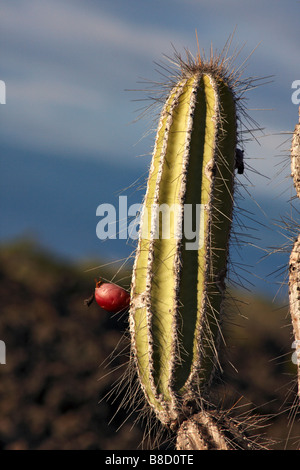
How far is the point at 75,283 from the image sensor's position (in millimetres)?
6508

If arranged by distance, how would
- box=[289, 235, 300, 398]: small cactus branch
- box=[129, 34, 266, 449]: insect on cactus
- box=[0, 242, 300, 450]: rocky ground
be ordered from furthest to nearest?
box=[0, 242, 300, 450]: rocky ground, box=[129, 34, 266, 449]: insect on cactus, box=[289, 235, 300, 398]: small cactus branch

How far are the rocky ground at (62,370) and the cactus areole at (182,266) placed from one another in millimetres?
1360

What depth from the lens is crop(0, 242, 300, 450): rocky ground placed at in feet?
17.4

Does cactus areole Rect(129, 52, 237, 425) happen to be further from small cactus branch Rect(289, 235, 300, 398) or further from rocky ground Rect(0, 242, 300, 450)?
rocky ground Rect(0, 242, 300, 450)

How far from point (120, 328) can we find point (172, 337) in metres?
3.11

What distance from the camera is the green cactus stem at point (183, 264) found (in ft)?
10.9

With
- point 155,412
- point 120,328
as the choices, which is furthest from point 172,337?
point 120,328

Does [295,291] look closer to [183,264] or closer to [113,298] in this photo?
[183,264]

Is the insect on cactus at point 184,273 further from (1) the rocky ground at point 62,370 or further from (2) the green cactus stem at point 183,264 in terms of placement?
(1) the rocky ground at point 62,370

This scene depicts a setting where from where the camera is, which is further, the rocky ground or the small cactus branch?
the rocky ground

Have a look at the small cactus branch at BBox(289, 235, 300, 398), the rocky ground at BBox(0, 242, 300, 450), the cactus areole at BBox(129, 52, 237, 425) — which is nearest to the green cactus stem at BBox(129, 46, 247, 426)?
the cactus areole at BBox(129, 52, 237, 425)

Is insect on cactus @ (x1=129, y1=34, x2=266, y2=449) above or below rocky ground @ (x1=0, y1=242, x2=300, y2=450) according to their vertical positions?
above

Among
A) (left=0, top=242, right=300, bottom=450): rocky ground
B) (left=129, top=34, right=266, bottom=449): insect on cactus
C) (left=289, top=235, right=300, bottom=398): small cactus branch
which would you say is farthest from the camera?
(left=0, top=242, right=300, bottom=450): rocky ground

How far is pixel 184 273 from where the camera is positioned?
3326mm
